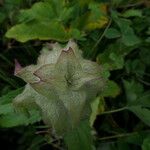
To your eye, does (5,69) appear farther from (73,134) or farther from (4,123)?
(73,134)

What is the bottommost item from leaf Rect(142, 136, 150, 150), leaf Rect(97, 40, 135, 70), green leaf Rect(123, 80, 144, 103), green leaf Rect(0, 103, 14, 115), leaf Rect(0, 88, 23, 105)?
leaf Rect(142, 136, 150, 150)

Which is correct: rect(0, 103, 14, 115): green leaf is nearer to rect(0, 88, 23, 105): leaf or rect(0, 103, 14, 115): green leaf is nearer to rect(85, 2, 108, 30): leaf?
rect(0, 88, 23, 105): leaf

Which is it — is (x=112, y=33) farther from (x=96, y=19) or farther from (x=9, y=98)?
(x=9, y=98)

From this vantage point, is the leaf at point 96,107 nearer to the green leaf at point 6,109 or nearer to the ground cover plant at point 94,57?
the ground cover plant at point 94,57

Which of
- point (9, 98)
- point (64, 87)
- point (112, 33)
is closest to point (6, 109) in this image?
point (9, 98)

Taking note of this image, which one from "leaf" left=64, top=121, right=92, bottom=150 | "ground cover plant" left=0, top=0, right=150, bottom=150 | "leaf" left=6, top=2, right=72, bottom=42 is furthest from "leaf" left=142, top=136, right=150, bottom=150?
"leaf" left=6, top=2, right=72, bottom=42

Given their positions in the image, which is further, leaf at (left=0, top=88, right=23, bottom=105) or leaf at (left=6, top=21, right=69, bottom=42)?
leaf at (left=6, top=21, right=69, bottom=42)
